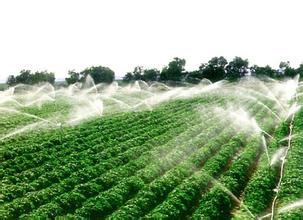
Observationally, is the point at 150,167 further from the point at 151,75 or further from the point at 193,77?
the point at 151,75

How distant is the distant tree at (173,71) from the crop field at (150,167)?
7412 cm

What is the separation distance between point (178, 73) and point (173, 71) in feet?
5.00

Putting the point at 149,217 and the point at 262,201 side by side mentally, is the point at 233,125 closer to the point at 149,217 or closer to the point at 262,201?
the point at 262,201

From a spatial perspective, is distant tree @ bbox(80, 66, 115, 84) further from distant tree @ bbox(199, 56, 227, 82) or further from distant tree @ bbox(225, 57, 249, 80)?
distant tree @ bbox(225, 57, 249, 80)

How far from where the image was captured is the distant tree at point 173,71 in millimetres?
119188

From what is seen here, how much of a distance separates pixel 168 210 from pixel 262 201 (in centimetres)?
508

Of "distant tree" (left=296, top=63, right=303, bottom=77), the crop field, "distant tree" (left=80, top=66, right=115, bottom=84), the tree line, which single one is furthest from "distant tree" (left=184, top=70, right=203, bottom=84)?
the crop field

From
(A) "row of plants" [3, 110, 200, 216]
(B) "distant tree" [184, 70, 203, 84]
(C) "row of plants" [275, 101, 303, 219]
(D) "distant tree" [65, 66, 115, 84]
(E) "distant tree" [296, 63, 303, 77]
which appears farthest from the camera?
(D) "distant tree" [65, 66, 115, 84]

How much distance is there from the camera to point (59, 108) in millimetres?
53344

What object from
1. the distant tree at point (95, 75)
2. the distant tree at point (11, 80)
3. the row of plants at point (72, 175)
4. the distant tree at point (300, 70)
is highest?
the distant tree at point (300, 70)

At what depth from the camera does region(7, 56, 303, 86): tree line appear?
385 ft

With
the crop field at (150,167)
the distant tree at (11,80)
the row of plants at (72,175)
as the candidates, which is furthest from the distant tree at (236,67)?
Answer: the row of plants at (72,175)

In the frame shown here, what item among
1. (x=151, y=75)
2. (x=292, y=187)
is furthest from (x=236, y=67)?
(x=292, y=187)

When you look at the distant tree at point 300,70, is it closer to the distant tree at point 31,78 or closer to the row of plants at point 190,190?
the distant tree at point 31,78
